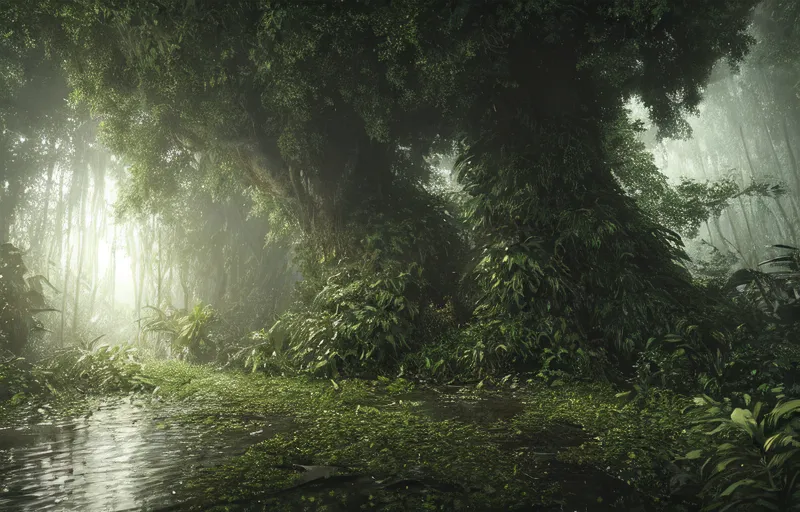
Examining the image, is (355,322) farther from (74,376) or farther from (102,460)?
(102,460)

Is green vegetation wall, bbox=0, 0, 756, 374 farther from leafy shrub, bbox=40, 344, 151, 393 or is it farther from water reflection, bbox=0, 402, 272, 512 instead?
water reflection, bbox=0, 402, 272, 512

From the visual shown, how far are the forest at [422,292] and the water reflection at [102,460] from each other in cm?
3

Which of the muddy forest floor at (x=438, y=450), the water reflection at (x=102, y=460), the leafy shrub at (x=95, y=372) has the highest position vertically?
the leafy shrub at (x=95, y=372)

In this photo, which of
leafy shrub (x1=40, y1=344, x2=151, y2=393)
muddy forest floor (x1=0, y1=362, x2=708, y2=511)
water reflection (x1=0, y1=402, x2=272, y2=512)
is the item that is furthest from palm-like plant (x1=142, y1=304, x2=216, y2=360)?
water reflection (x1=0, y1=402, x2=272, y2=512)

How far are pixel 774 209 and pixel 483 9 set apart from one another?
49.4 meters

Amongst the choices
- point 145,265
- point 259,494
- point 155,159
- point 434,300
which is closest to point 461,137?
point 434,300

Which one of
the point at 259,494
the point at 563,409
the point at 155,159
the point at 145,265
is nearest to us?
the point at 259,494

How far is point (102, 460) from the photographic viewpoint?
3.93 m

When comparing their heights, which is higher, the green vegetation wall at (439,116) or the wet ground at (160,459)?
the green vegetation wall at (439,116)

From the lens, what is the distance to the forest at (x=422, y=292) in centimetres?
343

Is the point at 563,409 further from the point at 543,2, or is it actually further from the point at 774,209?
the point at 774,209

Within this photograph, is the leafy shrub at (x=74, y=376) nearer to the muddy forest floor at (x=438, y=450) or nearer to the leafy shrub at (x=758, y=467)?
the muddy forest floor at (x=438, y=450)

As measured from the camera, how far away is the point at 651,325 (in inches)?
324

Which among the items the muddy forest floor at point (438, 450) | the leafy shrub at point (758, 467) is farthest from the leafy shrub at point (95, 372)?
the leafy shrub at point (758, 467)
